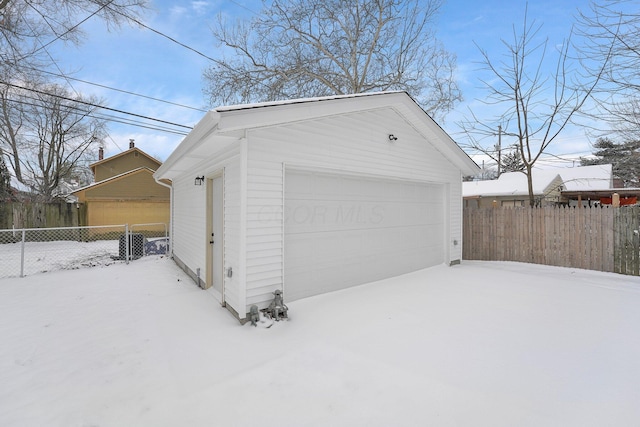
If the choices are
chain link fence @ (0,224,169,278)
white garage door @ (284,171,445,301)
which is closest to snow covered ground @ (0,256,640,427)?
white garage door @ (284,171,445,301)

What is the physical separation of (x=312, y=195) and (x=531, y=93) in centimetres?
920

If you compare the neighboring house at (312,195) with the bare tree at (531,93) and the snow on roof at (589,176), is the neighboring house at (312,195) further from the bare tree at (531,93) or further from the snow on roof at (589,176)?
the snow on roof at (589,176)

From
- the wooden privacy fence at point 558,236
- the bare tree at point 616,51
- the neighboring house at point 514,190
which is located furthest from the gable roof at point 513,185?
the bare tree at point 616,51

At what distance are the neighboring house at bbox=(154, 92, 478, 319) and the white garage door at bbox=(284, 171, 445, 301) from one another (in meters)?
0.02

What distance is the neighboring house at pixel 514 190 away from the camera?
15359 mm

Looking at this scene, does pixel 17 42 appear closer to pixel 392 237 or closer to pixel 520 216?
pixel 392 237

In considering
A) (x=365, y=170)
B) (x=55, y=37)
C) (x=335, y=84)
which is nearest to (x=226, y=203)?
(x=365, y=170)

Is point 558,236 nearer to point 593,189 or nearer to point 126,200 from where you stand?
point 593,189

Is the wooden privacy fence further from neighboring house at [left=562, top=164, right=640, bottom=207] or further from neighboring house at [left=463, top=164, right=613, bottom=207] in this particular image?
neighboring house at [left=562, top=164, right=640, bottom=207]

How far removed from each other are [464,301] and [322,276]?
2.33 metres

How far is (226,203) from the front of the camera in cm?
434

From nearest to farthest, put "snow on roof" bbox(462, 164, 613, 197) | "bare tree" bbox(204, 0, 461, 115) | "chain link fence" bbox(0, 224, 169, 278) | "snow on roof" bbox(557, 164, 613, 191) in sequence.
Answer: "chain link fence" bbox(0, 224, 169, 278) < "bare tree" bbox(204, 0, 461, 115) < "snow on roof" bbox(462, 164, 613, 197) < "snow on roof" bbox(557, 164, 613, 191)

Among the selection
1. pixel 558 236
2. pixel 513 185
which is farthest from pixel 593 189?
pixel 558 236

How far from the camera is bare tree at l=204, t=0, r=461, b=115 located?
1120 cm
